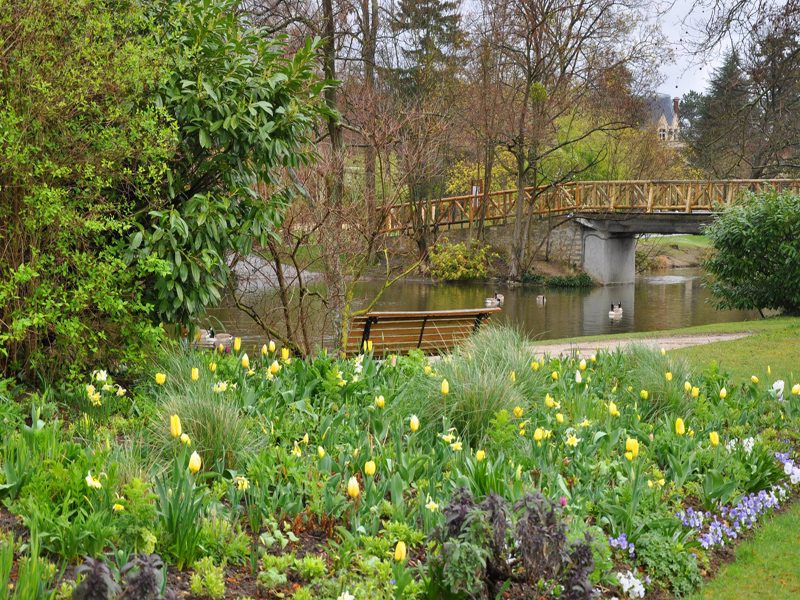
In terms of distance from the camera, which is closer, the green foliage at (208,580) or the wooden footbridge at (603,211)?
the green foliage at (208,580)

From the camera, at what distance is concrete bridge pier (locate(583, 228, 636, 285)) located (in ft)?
114

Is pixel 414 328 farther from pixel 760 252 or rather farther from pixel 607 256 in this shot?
pixel 607 256

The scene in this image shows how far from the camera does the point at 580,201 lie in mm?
35281

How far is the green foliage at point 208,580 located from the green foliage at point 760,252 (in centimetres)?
1574

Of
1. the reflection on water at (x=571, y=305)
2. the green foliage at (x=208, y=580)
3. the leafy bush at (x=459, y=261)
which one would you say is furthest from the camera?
the leafy bush at (x=459, y=261)

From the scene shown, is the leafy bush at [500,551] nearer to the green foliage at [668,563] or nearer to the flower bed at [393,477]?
the flower bed at [393,477]

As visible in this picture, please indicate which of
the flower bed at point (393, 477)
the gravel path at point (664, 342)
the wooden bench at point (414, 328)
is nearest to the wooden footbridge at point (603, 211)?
the gravel path at point (664, 342)

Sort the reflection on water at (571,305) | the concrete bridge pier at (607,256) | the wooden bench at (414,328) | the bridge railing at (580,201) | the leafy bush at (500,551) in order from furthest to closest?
the concrete bridge pier at (607,256), the bridge railing at (580,201), the reflection on water at (571,305), the wooden bench at (414,328), the leafy bush at (500,551)

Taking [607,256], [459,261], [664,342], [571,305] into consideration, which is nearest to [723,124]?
[664,342]

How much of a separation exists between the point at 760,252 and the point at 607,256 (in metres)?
17.3

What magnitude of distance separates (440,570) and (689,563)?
4.91 ft

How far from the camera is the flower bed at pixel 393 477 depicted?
3562mm

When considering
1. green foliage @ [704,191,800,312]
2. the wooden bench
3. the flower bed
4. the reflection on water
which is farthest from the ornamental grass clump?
green foliage @ [704,191,800,312]

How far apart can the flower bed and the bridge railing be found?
25.2 meters
